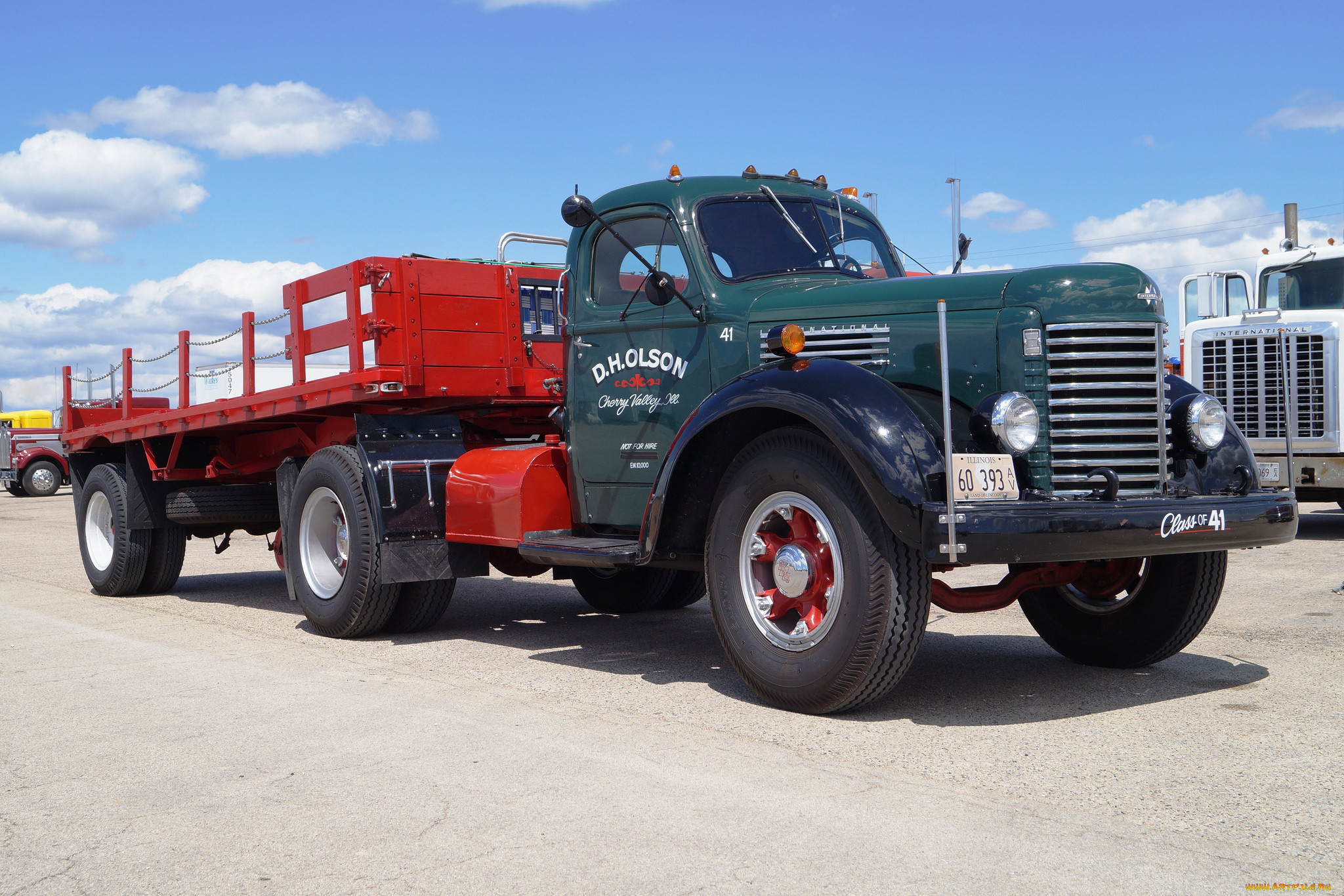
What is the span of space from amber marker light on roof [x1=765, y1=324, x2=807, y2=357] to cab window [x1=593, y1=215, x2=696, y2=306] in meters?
0.63

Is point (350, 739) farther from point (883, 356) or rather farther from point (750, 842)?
point (883, 356)

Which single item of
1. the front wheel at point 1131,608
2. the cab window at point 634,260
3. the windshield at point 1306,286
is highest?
the windshield at point 1306,286

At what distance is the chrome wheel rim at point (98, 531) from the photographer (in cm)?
1038

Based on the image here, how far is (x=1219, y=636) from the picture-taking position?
6.80 meters

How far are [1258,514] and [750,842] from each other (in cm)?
276

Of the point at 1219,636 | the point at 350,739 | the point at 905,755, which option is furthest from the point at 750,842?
the point at 1219,636

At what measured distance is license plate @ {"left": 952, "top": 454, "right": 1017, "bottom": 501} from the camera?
4.50 m

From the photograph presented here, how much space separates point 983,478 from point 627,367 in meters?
2.28

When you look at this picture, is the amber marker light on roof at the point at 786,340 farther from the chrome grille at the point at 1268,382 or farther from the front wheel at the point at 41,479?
the front wheel at the point at 41,479

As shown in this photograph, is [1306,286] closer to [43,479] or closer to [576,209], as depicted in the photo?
[576,209]

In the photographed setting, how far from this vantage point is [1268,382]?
12383mm

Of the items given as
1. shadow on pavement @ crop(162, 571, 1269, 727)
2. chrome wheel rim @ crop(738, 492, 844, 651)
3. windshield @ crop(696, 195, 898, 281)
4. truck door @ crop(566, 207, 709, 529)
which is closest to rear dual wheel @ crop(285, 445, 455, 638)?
shadow on pavement @ crop(162, 571, 1269, 727)

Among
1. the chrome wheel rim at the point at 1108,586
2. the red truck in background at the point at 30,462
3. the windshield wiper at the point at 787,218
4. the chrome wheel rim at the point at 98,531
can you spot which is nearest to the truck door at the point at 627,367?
the windshield wiper at the point at 787,218

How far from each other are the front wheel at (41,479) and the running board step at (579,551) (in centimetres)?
2753
